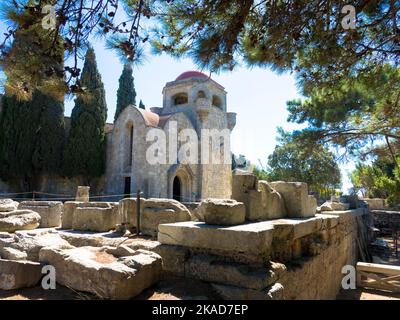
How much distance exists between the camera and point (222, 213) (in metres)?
3.21

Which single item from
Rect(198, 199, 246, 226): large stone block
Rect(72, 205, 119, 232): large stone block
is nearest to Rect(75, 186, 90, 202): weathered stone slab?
Rect(72, 205, 119, 232): large stone block

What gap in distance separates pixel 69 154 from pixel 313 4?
1689 centimetres

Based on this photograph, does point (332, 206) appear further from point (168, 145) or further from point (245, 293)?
point (168, 145)

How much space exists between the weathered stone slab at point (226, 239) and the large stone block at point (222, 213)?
0.68 ft

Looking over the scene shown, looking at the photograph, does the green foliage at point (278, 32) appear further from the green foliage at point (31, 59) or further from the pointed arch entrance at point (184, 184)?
the pointed arch entrance at point (184, 184)

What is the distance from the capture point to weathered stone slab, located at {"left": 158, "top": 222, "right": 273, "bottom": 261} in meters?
2.71

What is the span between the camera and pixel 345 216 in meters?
6.82

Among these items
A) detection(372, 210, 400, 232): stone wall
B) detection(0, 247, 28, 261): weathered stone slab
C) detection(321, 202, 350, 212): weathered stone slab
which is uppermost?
detection(321, 202, 350, 212): weathered stone slab

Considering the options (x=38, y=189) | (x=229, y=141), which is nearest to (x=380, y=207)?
(x=229, y=141)

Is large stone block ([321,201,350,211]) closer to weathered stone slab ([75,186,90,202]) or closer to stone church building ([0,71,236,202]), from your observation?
weathered stone slab ([75,186,90,202])

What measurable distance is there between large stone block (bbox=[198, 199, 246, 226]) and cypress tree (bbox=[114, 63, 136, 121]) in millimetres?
20074

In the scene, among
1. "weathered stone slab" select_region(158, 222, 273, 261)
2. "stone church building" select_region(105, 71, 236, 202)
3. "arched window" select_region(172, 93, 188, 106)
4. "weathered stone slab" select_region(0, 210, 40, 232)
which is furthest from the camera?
"arched window" select_region(172, 93, 188, 106)

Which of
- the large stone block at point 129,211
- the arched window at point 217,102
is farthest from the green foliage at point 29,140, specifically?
the large stone block at point 129,211
